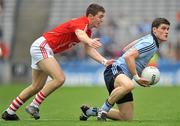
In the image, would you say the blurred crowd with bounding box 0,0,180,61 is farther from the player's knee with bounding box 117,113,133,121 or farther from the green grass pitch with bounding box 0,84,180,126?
the player's knee with bounding box 117,113,133,121

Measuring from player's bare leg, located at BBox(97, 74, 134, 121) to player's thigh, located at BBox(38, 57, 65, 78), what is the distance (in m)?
0.99

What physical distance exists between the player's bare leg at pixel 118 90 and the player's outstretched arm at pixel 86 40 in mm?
733

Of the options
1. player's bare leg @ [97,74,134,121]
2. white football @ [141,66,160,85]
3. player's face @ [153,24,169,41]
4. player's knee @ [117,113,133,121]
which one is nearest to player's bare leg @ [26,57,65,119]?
player's bare leg @ [97,74,134,121]

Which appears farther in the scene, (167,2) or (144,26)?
(167,2)

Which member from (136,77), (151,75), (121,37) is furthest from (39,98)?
(121,37)

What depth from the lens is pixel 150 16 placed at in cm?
3534

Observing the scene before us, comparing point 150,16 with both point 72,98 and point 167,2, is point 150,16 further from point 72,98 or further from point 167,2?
point 72,98

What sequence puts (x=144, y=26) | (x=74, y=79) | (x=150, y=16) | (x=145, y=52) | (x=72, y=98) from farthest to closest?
(x=150, y=16), (x=144, y=26), (x=74, y=79), (x=72, y=98), (x=145, y=52)

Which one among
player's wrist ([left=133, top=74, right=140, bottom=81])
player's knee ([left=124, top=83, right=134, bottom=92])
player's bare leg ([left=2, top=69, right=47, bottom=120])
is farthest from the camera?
player's bare leg ([left=2, top=69, right=47, bottom=120])

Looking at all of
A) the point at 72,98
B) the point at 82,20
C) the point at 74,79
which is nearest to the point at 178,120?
the point at 82,20

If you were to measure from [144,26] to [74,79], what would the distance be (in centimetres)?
455

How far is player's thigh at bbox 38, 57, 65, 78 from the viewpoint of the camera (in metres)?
12.1

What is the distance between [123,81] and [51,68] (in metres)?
1.40

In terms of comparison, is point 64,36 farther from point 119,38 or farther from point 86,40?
point 119,38
